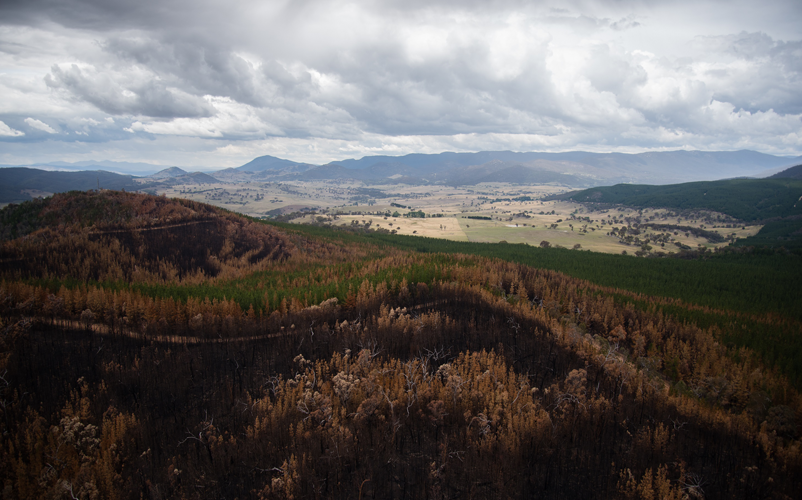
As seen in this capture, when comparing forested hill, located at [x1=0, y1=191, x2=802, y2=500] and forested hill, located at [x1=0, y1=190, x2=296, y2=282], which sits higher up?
forested hill, located at [x1=0, y1=190, x2=296, y2=282]

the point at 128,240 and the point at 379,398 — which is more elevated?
the point at 128,240

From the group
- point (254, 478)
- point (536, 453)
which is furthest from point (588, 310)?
point (254, 478)

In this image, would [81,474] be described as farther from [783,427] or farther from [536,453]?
[783,427]

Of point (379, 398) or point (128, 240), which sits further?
point (128, 240)

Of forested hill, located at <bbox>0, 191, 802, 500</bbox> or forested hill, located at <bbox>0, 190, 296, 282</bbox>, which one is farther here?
forested hill, located at <bbox>0, 190, 296, 282</bbox>

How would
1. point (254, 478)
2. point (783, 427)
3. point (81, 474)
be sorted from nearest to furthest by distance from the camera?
point (81, 474) < point (254, 478) < point (783, 427)

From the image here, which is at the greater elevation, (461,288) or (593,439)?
(461,288)

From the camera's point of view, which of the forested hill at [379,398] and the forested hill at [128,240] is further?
the forested hill at [128,240]

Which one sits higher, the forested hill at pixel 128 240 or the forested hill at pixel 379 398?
the forested hill at pixel 128 240
